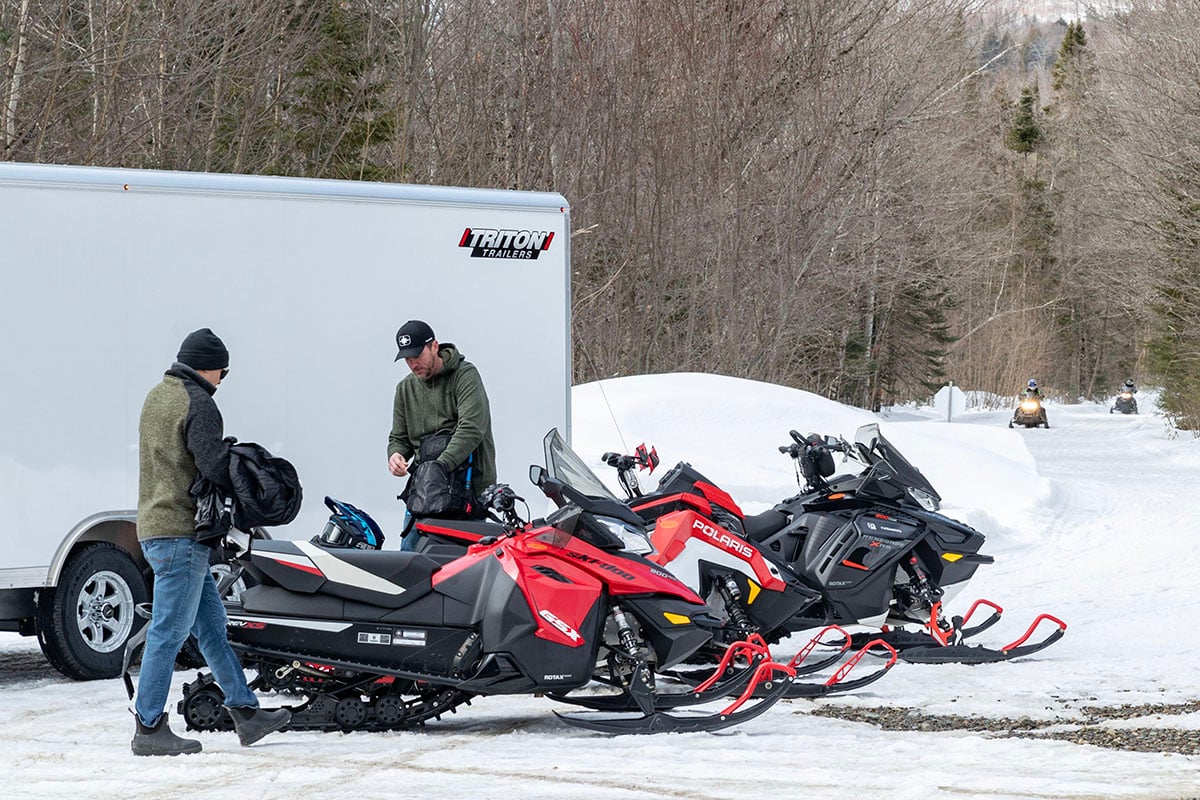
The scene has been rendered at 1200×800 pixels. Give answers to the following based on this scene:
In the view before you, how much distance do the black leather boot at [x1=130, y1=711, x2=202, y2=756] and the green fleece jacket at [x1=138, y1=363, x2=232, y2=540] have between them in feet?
2.36

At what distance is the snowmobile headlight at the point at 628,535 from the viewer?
6488 mm

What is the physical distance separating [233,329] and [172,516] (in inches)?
108

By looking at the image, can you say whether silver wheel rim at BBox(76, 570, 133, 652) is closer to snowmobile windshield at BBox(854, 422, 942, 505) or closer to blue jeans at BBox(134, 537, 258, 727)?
blue jeans at BBox(134, 537, 258, 727)

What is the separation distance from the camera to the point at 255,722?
19.6ft

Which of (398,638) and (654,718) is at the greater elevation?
(398,638)

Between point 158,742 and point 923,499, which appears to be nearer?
point 158,742

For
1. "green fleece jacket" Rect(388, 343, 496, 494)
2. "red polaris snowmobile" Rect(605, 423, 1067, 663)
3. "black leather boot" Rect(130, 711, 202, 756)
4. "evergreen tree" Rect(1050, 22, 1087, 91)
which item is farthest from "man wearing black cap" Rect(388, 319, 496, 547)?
"evergreen tree" Rect(1050, 22, 1087, 91)

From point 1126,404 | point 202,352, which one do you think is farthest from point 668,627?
point 1126,404

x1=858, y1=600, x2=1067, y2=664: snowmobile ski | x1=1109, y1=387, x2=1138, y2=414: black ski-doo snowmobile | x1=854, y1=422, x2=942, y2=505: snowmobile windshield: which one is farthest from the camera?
x1=1109, y1=387, x2=1138, y2=414: black ski-doo snowmobile

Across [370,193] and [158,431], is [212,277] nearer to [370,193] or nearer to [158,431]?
[370,193]

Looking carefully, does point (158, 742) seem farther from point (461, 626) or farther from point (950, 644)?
point (950, 644)

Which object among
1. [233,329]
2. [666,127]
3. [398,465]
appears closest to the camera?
[398,465]

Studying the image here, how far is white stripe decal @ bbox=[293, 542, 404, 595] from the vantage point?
6.26 metres

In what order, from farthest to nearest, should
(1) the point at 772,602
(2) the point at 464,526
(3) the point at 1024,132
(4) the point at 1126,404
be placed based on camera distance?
(3) the point at 1024,132
(4) the point at 1126,404
(1) the point at 772,602
(2) the point at 464,526
